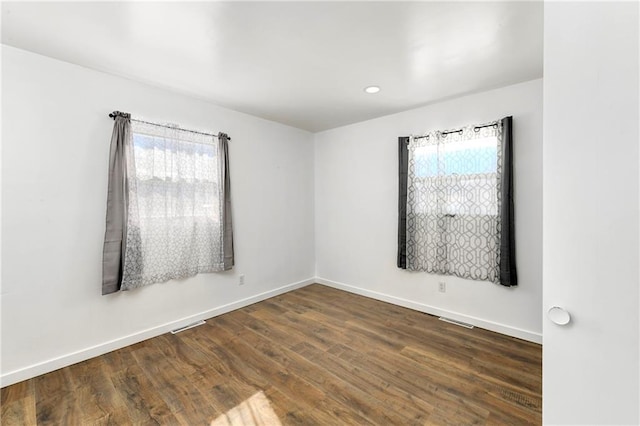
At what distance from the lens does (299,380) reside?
2.09 metres

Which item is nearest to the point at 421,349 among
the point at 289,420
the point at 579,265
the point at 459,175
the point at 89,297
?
the point at 289,420

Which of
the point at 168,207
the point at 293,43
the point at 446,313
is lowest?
the point at 446,313

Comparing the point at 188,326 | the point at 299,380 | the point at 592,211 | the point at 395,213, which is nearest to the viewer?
the point at 592,211

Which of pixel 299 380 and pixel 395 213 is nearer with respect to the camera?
pixel 299 380

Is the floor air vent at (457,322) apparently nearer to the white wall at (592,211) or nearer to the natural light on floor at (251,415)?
the natural light on floor at (251,415)

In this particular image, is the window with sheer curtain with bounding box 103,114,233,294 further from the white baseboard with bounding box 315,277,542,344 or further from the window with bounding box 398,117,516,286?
the window with bounding box 398,117,516,286

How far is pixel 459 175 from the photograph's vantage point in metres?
3.03

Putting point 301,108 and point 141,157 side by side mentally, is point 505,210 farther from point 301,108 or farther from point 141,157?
point 141,157

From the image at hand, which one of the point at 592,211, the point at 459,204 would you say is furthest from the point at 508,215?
the point at 592,211

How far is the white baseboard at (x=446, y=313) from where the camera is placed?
8.82ft

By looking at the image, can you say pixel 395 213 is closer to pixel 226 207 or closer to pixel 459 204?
pixel 459 204

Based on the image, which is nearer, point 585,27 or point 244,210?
point 585,27

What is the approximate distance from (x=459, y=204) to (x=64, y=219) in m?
3.78

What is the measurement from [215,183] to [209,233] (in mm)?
594
